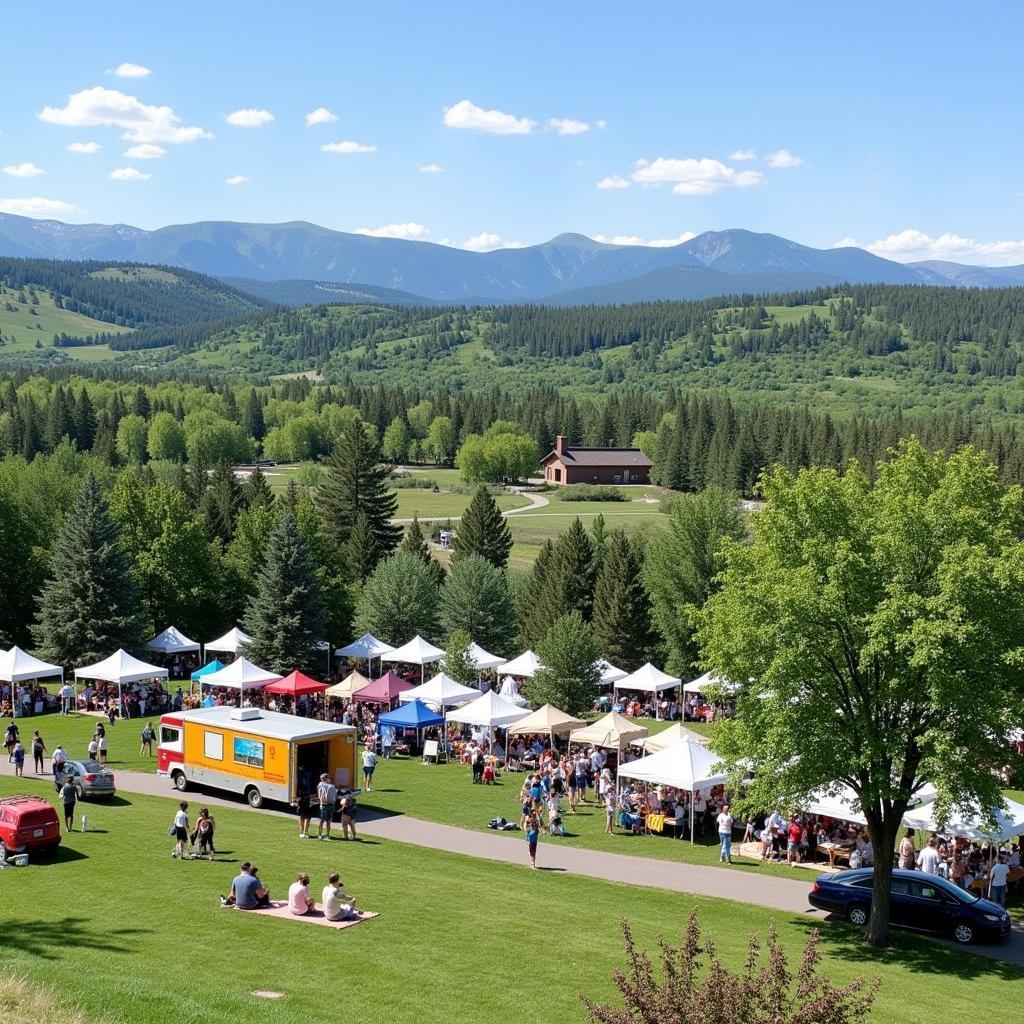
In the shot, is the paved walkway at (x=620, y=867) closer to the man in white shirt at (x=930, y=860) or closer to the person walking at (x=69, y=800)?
the man in white shirt at (x=930, y=860)

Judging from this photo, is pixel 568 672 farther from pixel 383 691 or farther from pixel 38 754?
pixel 38 754

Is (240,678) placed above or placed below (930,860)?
below

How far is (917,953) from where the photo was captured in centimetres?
1936

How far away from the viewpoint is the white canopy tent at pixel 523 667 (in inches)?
1719

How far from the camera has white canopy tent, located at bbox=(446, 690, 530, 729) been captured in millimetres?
34875

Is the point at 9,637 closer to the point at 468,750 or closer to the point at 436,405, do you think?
the point at 468,750

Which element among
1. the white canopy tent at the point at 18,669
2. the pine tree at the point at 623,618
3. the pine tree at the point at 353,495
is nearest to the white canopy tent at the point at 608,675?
the pine tree at the point at 623,618

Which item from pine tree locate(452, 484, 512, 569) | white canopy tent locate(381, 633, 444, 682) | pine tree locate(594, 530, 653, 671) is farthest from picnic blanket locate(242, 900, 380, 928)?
pine tree locate(452, 484, 512, 569)

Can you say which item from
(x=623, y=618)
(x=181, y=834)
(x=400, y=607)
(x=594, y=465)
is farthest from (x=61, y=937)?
(x=594, y=465)

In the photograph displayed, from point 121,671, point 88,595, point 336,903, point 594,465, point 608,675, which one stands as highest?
point 336,903

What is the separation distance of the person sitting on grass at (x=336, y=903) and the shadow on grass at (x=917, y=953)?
7.83 metres

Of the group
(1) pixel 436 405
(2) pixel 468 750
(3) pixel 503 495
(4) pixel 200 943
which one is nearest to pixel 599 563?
(2) pixel 468 750

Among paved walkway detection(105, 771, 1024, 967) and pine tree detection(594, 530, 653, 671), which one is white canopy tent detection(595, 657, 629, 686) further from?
paved walkway detection(105, 771, 1024, 967)

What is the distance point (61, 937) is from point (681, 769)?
1486 centimetres
